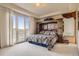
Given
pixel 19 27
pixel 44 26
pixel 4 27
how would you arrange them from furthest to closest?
pixel 44 26 < pixel 19 27 < pixel 4 27

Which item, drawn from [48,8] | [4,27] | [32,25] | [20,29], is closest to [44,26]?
[32,25]

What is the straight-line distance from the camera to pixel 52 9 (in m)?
1.75

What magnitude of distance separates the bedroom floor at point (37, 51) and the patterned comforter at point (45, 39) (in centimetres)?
15

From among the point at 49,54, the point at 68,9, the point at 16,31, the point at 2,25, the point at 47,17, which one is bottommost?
the point at 49,54

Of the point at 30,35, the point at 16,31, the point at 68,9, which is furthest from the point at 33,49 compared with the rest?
the point at 68,9

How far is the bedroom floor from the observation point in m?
1.65

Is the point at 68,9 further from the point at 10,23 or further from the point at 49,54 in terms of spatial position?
the point at 10,23

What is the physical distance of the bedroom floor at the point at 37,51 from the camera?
1.65 m

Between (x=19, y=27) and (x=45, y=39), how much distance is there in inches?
28.0

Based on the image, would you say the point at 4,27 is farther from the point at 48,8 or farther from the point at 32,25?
the point at 48,8

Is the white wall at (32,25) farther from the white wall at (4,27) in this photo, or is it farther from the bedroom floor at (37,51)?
the white wall at (4,27)

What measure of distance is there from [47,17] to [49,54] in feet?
2.76

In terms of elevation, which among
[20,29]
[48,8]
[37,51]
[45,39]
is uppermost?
[48,8]

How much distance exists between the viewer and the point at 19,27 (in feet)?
5.85
